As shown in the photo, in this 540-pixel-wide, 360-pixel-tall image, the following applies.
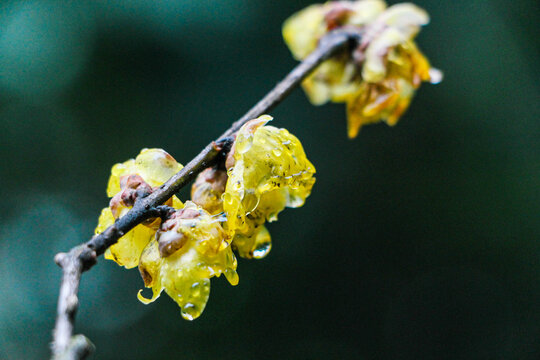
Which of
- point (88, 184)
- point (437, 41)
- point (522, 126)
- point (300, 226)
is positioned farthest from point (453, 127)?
point (88, 184)

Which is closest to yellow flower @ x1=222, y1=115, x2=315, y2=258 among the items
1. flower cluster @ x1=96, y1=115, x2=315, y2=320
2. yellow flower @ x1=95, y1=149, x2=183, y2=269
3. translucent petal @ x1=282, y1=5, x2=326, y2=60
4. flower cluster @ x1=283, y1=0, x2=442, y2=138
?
flower cluster @ x1=96, y1=115, x2=315, y2=320

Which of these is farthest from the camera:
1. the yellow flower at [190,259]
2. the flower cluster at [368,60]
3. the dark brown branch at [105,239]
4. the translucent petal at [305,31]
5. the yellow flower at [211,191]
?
the translucent petal at [305,31]

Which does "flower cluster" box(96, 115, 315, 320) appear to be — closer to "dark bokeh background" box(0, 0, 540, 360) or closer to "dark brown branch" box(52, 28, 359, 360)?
"dark brown branch" box(52, 28, 359, 360)

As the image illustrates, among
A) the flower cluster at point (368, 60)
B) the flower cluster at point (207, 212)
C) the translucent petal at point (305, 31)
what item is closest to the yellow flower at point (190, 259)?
the flower cluster at point (207, 212)

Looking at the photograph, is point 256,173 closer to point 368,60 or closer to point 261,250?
point 261,250

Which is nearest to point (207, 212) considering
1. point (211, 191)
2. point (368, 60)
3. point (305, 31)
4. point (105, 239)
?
point (211, 191)

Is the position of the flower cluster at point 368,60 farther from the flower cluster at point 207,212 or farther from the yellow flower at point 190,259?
the yellow flower at point 190,259
